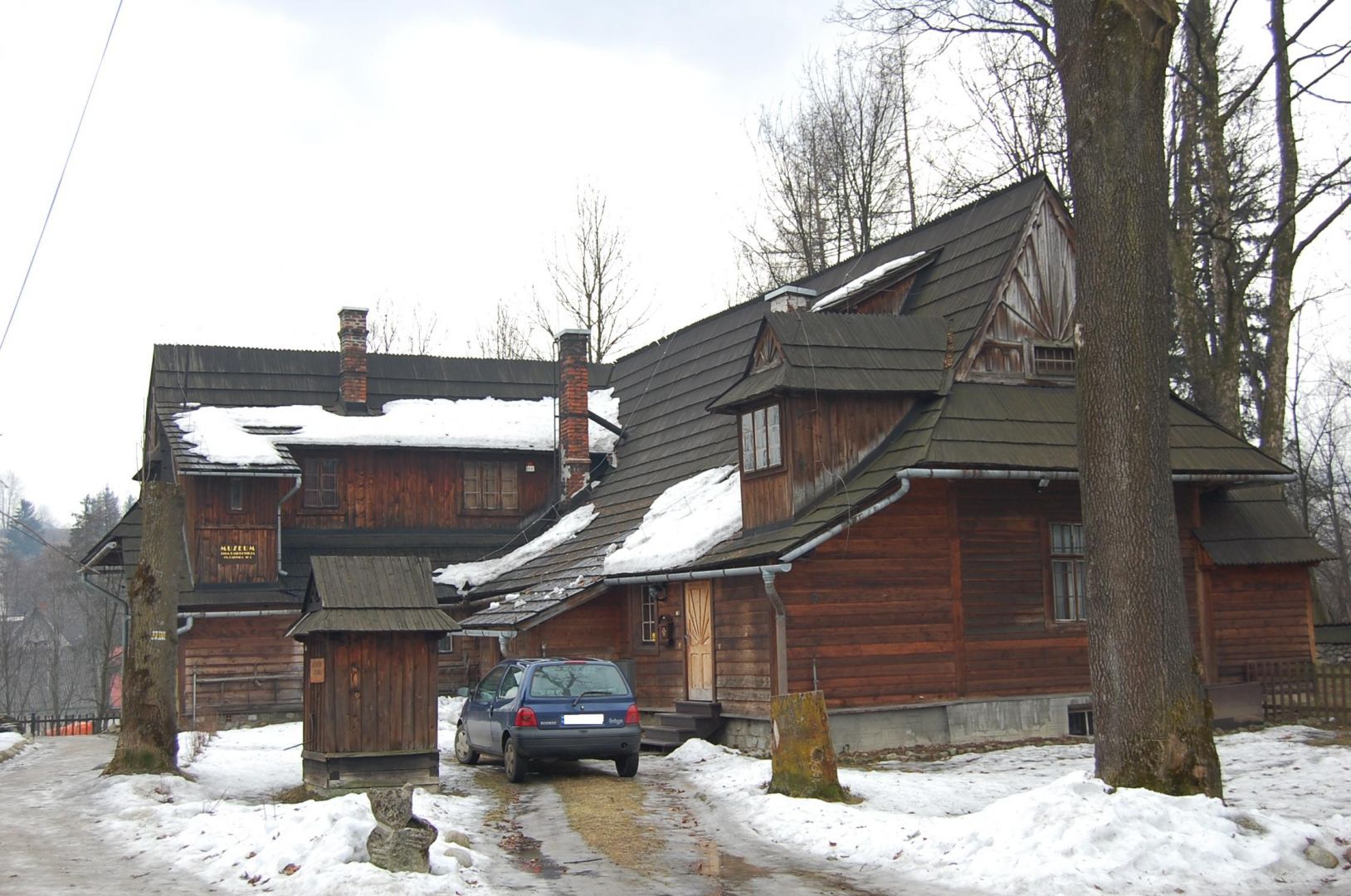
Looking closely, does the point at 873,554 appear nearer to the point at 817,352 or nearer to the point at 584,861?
the point at 817,352

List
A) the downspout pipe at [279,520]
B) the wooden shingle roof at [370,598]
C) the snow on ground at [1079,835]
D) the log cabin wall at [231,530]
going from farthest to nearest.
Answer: the downspout pipe at [279,520] < the log cabin wall at [231,530] < the wooden shingle roof at [370,598] < the snow on ground at [1079,835]

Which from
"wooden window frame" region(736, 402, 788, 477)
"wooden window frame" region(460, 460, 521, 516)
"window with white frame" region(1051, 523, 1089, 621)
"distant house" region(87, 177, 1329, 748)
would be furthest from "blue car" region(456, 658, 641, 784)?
"wooden window frame" region(460, 460, 521, 516)

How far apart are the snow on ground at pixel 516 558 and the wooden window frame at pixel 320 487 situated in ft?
10.1

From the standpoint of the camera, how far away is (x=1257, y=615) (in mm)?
23047

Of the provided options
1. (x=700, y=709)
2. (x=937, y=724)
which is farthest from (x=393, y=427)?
(x=937, y=724)

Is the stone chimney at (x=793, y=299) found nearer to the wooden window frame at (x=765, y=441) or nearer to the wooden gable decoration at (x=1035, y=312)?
the wooden window frame at (x=765, y=441)

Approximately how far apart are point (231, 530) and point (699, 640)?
1278 centimetres

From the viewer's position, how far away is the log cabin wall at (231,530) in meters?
29.8

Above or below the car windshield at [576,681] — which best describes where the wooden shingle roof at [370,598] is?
above

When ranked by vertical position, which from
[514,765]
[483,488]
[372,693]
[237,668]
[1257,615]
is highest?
[483,488]

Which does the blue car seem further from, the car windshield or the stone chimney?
the stone chimney

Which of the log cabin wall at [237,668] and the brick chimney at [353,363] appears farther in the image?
the brick chimney at [353,363]

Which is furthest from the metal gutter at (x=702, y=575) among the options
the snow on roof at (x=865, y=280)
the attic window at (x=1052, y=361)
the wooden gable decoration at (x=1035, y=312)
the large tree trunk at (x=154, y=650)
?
the large tree trunk at (x=154, y=650)

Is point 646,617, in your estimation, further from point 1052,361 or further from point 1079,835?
point 1079,835
